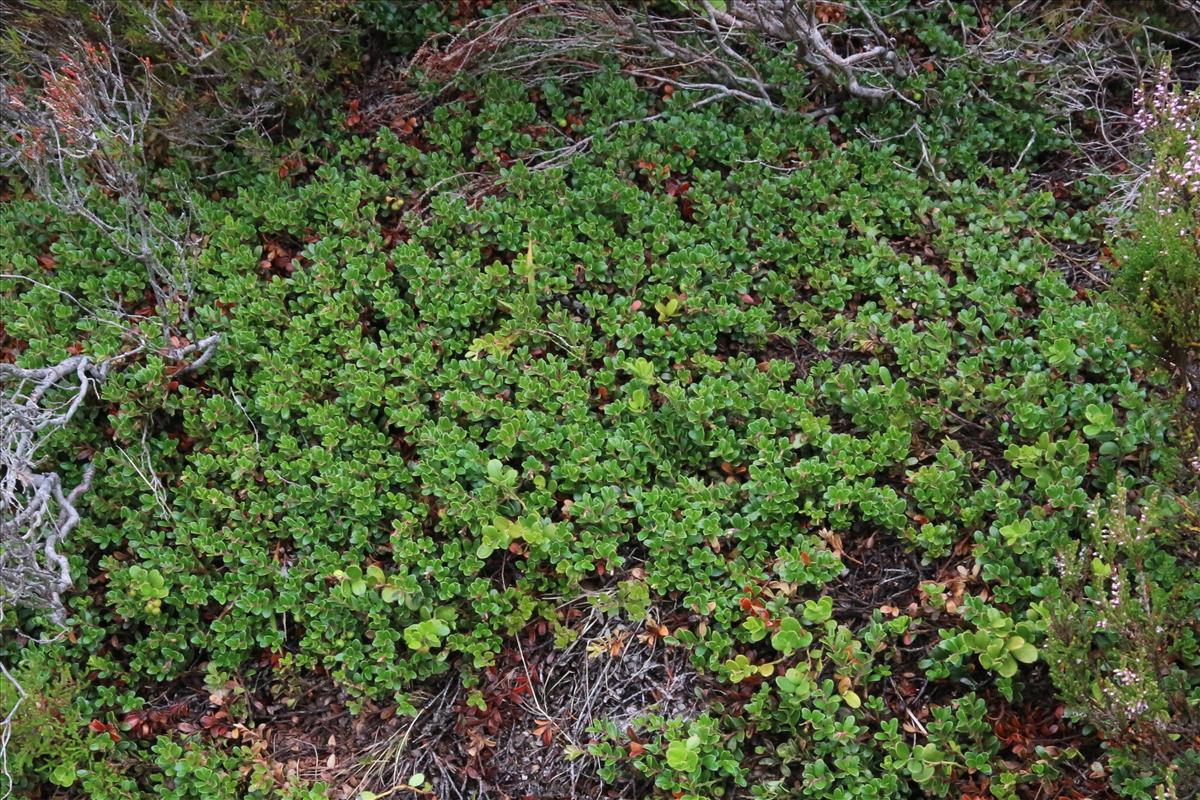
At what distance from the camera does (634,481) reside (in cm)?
332

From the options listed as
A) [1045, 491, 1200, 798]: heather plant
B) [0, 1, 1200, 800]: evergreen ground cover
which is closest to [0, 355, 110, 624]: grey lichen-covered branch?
[0, 1, 1200, 800]: evergreen ground cover

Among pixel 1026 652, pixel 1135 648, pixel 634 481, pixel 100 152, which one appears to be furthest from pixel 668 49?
pixel 1135 648

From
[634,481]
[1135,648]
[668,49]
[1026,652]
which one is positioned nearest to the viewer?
[1135,648]

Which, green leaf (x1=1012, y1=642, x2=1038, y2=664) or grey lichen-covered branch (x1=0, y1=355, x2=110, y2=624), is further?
grey lichen-covered branch (x1=0, y1=355, x2=110, y2=624)

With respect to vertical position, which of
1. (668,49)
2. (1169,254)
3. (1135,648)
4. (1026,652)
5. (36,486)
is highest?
(1169,254)

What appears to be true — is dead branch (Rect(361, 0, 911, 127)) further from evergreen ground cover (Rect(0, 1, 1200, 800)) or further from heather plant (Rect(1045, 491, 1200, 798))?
heather plant (Rect(1045, 491, 1200, 798))

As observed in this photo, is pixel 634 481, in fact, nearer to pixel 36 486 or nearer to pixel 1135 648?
pixel 1135 648

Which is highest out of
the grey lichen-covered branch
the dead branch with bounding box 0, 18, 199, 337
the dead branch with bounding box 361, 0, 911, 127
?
the dead branch with bounding box 361, 0, 911, 127

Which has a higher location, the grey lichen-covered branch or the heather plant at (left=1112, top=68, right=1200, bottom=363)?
the heather plant at (left=1112, top=68, right=1200, bottom=363)

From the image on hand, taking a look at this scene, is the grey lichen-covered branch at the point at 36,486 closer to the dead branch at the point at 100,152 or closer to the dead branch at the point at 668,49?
the dead branch at the point at 100,152

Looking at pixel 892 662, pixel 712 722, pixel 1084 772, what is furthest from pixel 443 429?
pixel 1084 772

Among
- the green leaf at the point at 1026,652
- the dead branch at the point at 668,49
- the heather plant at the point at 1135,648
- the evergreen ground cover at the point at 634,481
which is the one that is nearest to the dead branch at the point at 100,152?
the evergreen ground cover at the point at 634,481

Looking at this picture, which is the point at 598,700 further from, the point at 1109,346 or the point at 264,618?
the point at 1109,346

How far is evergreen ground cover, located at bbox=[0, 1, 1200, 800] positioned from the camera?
9.27 ft
